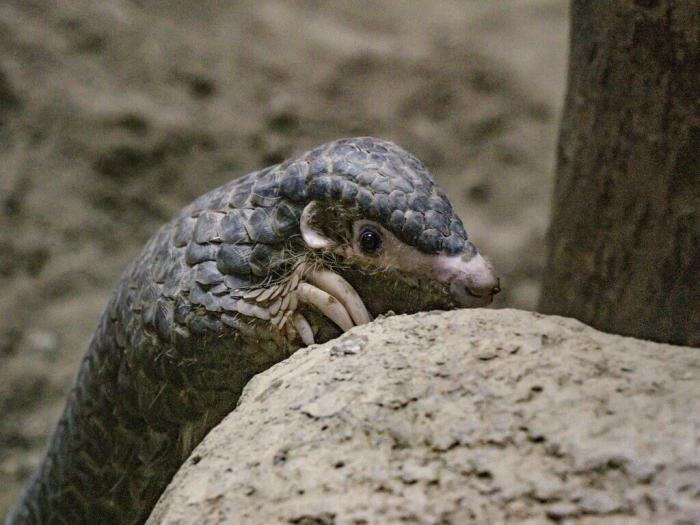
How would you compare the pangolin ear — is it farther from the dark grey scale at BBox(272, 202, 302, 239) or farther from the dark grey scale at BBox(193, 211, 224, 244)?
the dark grey scale at BBox(193, 211, 224, 244)

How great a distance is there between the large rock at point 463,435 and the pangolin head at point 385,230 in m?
0.18

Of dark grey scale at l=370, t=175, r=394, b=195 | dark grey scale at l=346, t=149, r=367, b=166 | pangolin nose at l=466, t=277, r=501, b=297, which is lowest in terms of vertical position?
pangolin nose at l=466, t=277, r=501, b=297

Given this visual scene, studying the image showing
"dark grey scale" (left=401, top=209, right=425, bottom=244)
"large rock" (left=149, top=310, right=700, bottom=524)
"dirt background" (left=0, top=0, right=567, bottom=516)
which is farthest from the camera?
"dirt background" (left=0, top=0, right=567, bottom=516)

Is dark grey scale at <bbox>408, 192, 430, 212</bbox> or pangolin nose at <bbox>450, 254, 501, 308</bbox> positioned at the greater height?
dark grey scale at <bbox>408, 192, 430, 212</bbox>

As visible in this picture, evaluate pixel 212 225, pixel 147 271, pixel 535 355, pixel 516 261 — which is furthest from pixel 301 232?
pixel 516 261

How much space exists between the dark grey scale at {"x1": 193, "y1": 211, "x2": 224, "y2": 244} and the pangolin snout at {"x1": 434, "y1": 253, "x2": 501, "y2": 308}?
49cm

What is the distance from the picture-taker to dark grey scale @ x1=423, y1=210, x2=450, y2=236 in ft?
5.36

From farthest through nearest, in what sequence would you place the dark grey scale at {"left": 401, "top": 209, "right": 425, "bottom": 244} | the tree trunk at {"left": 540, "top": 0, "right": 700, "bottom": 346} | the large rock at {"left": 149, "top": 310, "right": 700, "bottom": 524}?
the tree trunk at {"left": 540, "top": 0, "right": 700, "bottom": 346} < the dark grey scale at {"left": 401, "top": 209, "right": 425, "bottom": 244} < the large rock at {"left": 149, "top": 310, "right": 700, "bottom": 524}

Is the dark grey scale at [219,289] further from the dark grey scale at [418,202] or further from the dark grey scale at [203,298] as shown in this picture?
the dark grey scale at [418,202]

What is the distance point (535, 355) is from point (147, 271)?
923mm

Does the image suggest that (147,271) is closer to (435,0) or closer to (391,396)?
(391,396)

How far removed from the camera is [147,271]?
1.88m

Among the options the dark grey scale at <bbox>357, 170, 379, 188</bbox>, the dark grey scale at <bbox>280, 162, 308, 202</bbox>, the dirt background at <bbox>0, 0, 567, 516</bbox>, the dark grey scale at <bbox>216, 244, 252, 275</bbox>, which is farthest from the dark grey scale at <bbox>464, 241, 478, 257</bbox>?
the dirt background at <bbox>0, 0, 567, 516</bbox>

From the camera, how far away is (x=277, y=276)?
5.62ft
